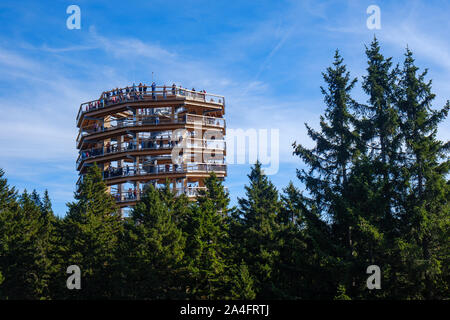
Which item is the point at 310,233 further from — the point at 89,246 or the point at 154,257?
the point at 89,246

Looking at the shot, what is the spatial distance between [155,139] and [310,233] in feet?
89.7

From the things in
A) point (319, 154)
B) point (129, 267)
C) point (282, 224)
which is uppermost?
point (319, 154)

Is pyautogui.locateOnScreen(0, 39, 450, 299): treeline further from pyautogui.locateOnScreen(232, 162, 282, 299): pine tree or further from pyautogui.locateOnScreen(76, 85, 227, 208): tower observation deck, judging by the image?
pyautogui.locateOnScreen(76, 85, 227, 208): tower observation deck

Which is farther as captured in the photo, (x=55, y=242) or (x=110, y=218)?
(x=110, y=218)

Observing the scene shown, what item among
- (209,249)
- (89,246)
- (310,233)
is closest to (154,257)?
(209,249)

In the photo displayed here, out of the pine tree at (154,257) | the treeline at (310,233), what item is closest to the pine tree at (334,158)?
the treeline at (310,233)

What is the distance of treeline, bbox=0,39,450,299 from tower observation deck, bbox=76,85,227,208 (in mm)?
12939

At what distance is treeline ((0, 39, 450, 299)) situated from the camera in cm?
3384

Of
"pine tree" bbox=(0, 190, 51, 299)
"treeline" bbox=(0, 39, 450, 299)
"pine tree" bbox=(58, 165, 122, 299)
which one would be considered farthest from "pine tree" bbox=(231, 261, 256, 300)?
"pine tree" bbox=(0, 190, 51, 299)
